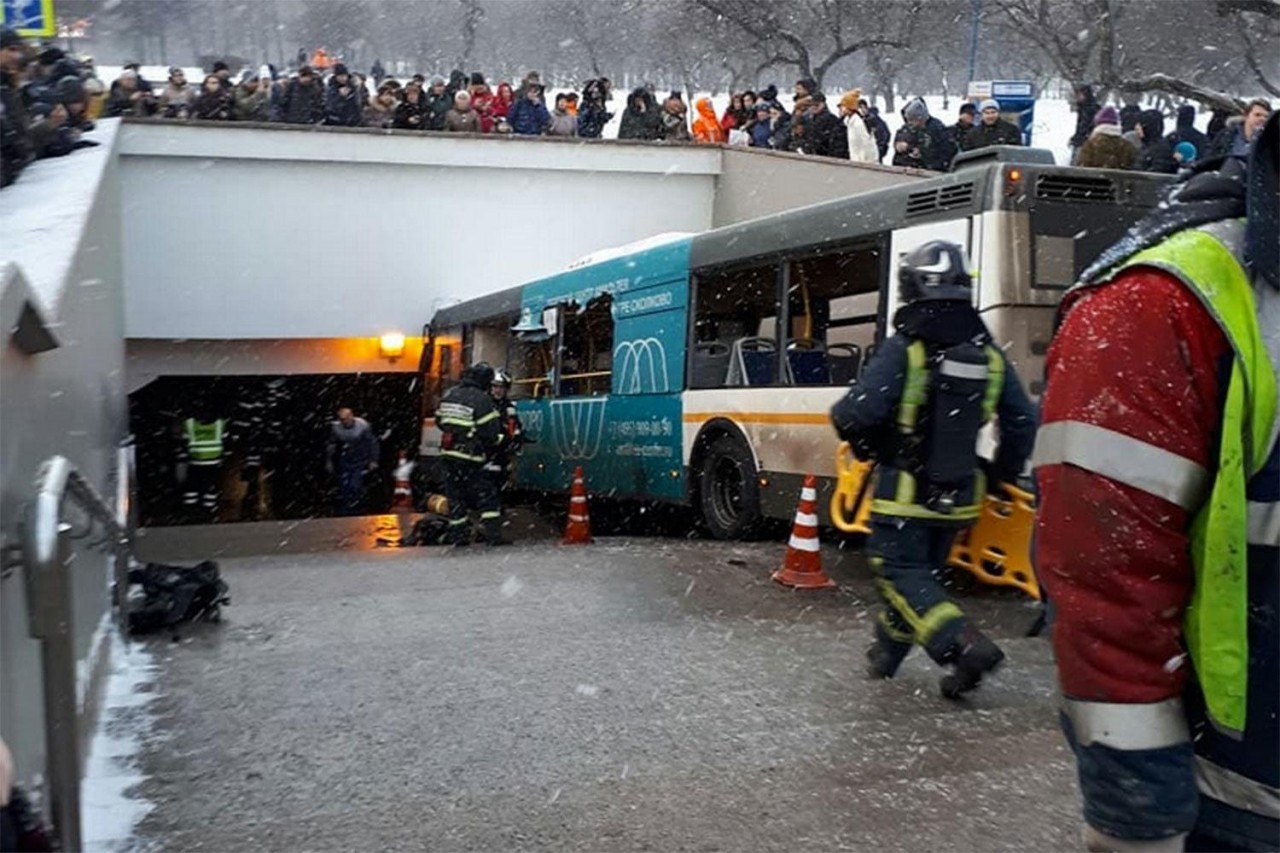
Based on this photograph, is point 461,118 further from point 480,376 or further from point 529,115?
point 480,376

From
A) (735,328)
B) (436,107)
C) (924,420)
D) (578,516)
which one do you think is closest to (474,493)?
(578,516)

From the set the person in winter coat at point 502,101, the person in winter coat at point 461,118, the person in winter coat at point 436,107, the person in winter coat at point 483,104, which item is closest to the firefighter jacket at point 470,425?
the person in winter coat at point 461,118

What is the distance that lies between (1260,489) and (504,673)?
426cm

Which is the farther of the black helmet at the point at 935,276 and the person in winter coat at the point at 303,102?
the person in winter coat at the point at 303,102

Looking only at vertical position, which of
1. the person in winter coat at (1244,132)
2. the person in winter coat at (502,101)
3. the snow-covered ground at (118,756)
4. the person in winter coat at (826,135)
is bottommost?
the snow-covered ground at (118,756)

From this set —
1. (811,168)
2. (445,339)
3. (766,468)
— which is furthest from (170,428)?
(766,468)

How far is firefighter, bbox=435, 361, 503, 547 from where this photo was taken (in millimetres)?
10961

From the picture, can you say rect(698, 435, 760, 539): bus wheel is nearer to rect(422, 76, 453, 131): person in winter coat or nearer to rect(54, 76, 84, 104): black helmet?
rect(54, 76, 84, 104): black helmet

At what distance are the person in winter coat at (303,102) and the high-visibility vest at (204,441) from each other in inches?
192

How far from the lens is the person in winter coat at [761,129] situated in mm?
20641

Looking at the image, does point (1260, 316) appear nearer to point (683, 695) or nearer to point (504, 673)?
point (683, 695)

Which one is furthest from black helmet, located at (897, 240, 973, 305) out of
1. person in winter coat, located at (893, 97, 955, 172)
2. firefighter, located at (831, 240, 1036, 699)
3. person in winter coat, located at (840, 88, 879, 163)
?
person in winter coat, located at (840, 88, 879, 163)

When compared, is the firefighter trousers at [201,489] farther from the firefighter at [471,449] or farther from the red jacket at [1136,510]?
the red jacket at [1136,510]

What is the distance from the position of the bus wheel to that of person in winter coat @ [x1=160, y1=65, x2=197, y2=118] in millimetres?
12460
